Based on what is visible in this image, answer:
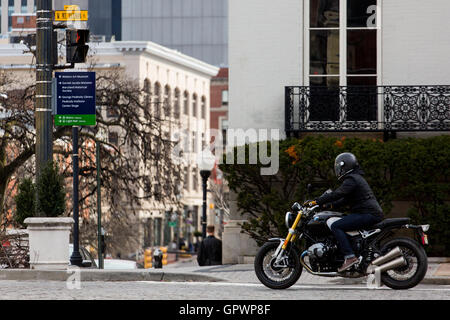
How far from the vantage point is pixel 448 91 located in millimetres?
23594

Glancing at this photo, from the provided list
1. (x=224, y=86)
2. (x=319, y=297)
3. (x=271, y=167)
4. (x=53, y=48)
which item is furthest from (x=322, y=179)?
(x=224, y=86)

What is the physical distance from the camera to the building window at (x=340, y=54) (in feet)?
79.0

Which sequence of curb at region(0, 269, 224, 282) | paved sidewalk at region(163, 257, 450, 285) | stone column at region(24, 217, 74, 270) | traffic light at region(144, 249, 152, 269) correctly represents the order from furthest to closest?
1. traffic light at region(144, 249, 152, 269)
2. stone column at region(24, 217, 74, 270)
3. curb at region(0, 269, 224, 282)
4. paved sidewalk at region(163, 257, 450, 285)

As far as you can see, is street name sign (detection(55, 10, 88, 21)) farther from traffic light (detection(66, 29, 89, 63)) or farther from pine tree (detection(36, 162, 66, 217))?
pine tree (detection(36, 162, 66, 217))

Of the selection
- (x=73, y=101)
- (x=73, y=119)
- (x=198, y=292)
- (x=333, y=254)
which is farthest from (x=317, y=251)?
(x=73, y=101)

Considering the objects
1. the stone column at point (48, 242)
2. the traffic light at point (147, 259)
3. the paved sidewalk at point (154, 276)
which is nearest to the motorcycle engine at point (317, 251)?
the paved sidewalk at point (154, 276)

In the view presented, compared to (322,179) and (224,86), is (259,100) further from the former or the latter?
(224,86)

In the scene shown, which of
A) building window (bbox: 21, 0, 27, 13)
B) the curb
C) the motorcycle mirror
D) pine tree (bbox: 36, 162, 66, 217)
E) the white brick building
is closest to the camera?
the motorcycle mirror

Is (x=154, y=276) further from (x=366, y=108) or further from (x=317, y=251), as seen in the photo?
(x=366, y=108)

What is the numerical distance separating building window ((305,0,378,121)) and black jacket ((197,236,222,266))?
3787mm

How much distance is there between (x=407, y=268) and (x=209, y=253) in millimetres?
10248

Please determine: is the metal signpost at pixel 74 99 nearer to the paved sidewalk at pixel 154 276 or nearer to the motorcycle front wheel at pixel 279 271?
the paved sidewalk at pixel 154 276

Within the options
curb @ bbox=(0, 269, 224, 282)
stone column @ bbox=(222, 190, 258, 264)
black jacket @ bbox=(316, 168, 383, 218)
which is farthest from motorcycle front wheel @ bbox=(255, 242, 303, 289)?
stone column @ bbox=(222, 190, 258, 264)

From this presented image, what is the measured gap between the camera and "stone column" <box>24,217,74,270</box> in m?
19.0
